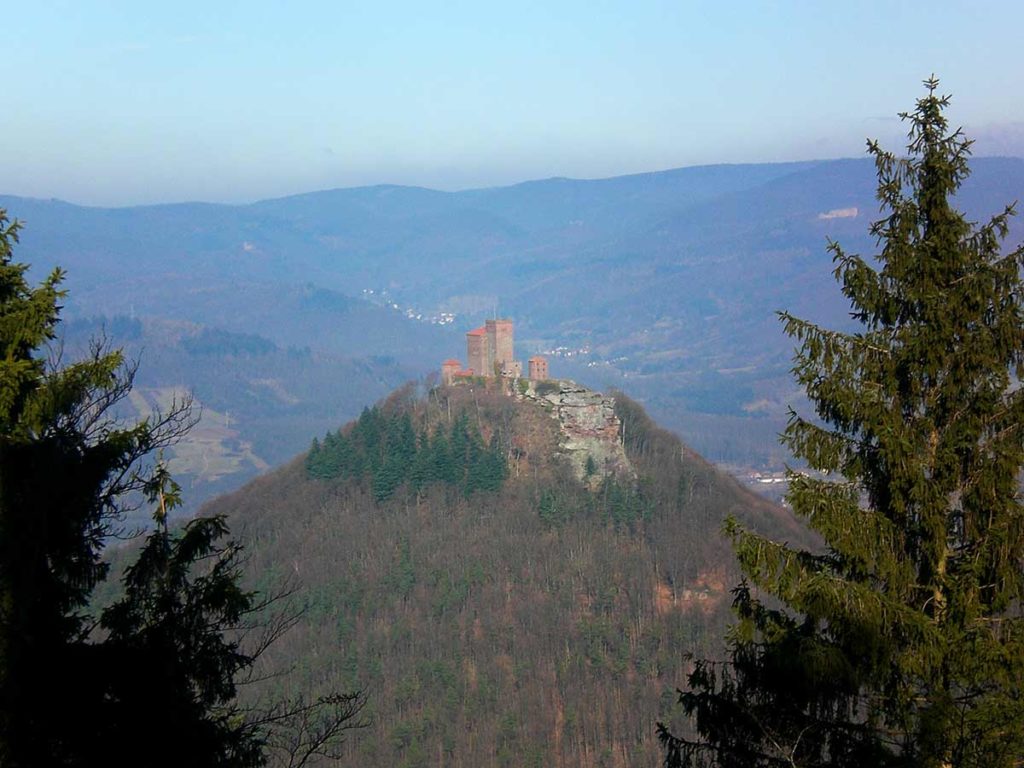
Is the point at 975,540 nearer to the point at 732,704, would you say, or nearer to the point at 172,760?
the point at 732,704

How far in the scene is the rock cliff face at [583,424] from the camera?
6425cm

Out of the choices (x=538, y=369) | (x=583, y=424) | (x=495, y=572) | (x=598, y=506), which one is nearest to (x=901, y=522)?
(x=495, y=572)

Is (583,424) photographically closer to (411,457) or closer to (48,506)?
(411,457)

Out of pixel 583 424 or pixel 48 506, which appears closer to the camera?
pixel 48 506

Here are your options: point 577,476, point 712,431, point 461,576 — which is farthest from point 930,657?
point 712,431

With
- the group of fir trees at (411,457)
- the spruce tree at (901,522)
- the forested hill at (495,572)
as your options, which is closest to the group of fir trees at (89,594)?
the spruce tree at (901,522)

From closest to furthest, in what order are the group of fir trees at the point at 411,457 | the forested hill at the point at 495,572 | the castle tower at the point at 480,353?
the forested hill at the point at 495,572
the group of fir trees at the point at 411,457
the castle tower at the point at 480,353

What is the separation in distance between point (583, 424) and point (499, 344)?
26.9 feet

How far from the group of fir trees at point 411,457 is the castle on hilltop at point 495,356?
424 cm

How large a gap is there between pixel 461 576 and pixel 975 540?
5031 centimetres

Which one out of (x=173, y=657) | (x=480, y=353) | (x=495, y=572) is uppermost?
(x=173, y=657)

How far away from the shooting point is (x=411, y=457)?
211ft

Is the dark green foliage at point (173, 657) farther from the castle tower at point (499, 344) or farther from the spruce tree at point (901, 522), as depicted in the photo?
the castle tower at point (499, 344)

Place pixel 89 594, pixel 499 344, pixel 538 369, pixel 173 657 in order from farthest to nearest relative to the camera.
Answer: pixel 538 369, pixel 499 344, pixel 89 594, pixel 173 657
